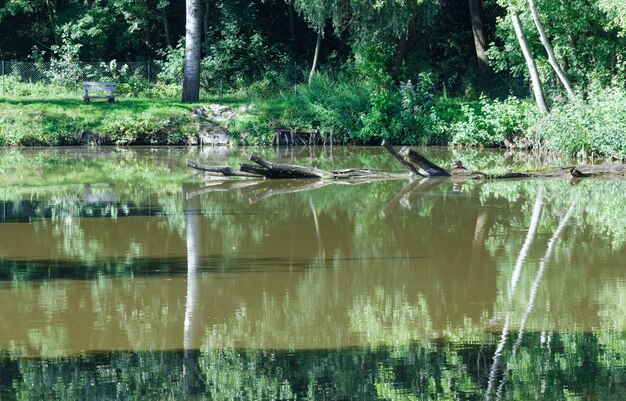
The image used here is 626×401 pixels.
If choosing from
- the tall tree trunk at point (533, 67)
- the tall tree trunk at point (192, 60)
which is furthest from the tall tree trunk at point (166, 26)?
the tall tree trunk at point (533, 67)

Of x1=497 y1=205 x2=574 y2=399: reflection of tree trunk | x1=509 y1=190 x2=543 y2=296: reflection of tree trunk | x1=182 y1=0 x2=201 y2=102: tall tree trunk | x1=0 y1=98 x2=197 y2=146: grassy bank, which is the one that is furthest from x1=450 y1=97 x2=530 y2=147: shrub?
x1=497 y1=205 x2=574 y2=399: reflection of tree trunk

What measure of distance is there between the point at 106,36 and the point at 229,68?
563 centimetres

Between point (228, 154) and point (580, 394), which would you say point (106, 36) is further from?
point (580, 394)

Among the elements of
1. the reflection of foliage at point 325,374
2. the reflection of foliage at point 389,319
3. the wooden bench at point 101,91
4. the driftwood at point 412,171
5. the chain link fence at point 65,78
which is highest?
the chain link fence at point 65,78

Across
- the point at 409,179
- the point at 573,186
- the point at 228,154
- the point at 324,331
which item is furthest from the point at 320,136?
the point at 324,331

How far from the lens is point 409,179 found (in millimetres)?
24484

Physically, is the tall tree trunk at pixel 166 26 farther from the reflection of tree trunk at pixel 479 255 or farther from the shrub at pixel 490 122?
the reflection of tree trunk at pixel 479 255

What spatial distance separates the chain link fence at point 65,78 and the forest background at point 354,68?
167 millimetres

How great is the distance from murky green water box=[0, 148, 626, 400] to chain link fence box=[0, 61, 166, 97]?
20.0 m

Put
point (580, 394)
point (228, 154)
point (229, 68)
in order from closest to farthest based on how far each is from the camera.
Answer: point (580, 394)
point (228, 154)
point (229, 68)

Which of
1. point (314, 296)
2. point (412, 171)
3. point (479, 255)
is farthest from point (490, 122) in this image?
point (314, 296)

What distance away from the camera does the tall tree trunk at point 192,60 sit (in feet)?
127

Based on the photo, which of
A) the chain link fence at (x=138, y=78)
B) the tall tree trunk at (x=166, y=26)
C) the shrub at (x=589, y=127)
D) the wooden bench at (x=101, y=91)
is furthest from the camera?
the tall tree trunk at (x=166, y=26)

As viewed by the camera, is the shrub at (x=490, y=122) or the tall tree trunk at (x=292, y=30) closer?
the shrub at (x=490, y=122)
